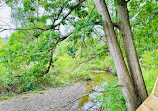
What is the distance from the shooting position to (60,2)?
2.65 metres

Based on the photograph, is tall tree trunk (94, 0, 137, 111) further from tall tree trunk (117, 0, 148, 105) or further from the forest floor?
the forest floor

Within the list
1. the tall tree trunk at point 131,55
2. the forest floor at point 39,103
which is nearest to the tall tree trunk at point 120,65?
the tall tree trunk at point 131,55

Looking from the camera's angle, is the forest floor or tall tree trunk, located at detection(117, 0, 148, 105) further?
the forest floor

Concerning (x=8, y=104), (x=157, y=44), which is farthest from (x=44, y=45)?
(x=157, y=44)

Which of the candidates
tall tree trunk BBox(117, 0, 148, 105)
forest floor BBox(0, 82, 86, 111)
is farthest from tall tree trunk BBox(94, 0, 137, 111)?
forest floor BBox(0, 82, 86, 111)

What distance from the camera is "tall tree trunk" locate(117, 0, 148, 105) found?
2352 millimetres

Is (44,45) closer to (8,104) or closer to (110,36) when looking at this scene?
(110,36)

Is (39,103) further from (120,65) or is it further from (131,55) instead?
(131,55)

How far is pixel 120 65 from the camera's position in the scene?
91.6 inches

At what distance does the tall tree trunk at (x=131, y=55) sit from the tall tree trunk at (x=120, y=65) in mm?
220

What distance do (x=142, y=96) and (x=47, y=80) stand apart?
6.25 metres

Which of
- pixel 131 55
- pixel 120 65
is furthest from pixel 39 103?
pixel 131 55

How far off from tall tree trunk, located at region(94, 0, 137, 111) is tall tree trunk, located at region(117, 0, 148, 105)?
0.22 m

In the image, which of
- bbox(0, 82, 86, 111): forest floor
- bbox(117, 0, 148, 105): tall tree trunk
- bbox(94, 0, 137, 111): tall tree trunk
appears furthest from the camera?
bbox(0, 82, 86, 111): forest floor
